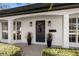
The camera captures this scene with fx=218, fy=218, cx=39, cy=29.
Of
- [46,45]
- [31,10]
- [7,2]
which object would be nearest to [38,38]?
[46,45]

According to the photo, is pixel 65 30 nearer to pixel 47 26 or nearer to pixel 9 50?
pixel 47 26

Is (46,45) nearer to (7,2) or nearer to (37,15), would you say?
(37,15)

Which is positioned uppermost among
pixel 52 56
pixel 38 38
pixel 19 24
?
pixel 19 24

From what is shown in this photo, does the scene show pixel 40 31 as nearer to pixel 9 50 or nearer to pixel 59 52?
pixel 59 52

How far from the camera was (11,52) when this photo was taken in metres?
5.44

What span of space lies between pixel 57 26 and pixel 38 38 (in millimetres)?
611

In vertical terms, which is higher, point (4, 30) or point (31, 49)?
point (4, 30)

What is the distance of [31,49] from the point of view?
5648 mm

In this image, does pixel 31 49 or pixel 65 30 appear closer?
pixel 65 30

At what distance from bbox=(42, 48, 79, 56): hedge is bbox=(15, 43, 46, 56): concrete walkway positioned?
0.13 m

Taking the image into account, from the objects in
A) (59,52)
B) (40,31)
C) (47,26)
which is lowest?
(59,52)

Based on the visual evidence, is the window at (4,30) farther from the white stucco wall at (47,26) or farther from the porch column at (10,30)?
the white stucco wall at (47,26)

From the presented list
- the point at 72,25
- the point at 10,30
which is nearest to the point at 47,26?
the point at 72,25

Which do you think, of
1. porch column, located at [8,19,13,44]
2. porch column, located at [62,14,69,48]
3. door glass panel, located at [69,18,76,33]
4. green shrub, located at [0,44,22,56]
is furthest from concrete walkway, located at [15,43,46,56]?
door glass panel, located at [69,18,76,33]
